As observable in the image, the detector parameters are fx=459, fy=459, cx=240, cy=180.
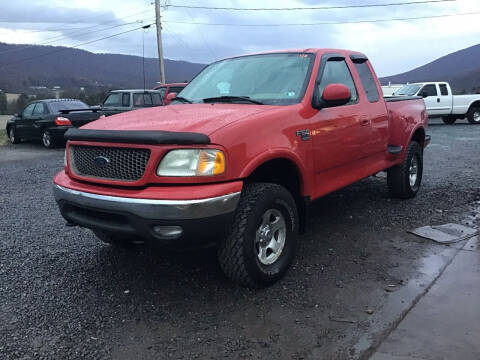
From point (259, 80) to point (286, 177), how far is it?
1.02m

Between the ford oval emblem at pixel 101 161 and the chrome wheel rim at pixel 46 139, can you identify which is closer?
the ford oval emblem at pixel 101 161

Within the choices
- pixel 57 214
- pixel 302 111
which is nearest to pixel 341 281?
pixel 302 111

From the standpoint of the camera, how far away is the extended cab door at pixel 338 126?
13.4 ft

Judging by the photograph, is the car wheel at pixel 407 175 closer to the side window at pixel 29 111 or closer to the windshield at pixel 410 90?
the side window at pixel 29 111

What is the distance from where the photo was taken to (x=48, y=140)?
13383 mm

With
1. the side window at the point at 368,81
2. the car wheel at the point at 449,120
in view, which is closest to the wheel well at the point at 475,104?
the car wheel at the point at 449,120

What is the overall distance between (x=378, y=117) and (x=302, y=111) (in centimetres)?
158

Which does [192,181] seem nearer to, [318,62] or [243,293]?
[243,293]

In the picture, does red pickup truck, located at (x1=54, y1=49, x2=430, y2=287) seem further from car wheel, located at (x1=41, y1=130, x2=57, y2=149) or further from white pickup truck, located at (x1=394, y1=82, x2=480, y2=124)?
white pickup truck, located at (x1=394, y1=82, x2=480, y2=124)

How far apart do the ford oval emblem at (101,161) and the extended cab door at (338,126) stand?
1726 millimetres

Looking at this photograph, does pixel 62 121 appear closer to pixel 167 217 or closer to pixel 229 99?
pixel 229 99

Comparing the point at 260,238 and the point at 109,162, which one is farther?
the point at 260,238

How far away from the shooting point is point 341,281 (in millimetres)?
3695

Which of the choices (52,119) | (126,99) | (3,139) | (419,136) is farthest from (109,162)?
(3,139)
